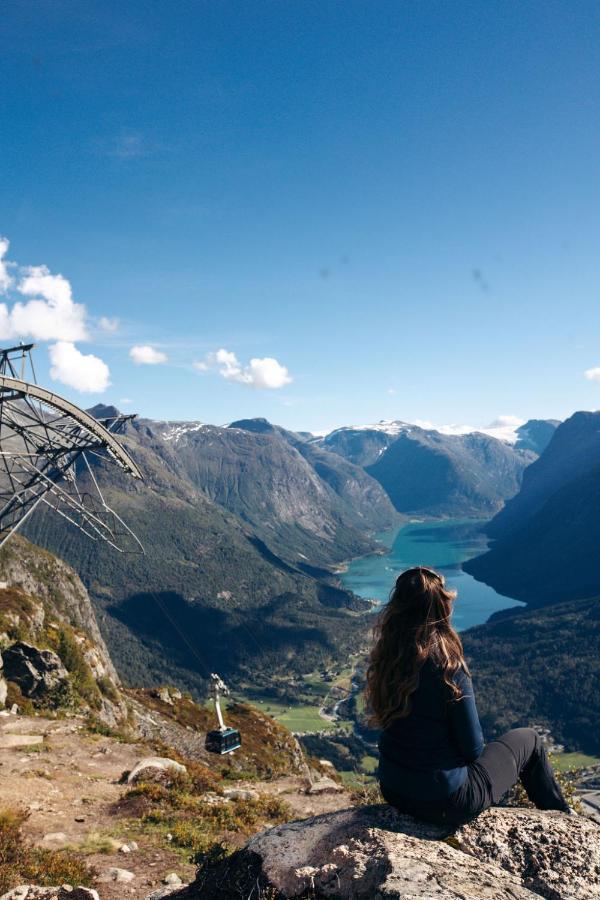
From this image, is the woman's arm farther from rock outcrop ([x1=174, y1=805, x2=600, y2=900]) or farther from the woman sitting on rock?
rock outcrop ([x1=174, y1=805, x2=600, y2=900])

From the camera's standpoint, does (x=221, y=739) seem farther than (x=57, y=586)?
No

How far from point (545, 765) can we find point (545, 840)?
98 centimetres

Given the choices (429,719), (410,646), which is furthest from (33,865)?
(410,646)

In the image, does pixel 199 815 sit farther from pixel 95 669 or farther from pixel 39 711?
pixel 95 669

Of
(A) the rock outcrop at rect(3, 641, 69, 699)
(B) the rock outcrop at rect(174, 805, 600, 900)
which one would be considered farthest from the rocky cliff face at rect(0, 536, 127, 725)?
(B) the rock outcrop at rect(174, 805, 600, 900)

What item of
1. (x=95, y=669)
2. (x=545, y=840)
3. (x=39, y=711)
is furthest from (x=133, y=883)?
(x=95, y=669)

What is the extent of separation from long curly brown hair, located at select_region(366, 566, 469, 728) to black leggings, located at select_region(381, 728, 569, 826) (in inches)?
40.6

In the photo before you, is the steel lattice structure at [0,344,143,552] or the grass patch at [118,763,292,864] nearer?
the grass patch at [118,763,292,864]

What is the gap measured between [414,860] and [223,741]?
98.6ft

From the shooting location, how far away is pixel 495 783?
6246 millimetres

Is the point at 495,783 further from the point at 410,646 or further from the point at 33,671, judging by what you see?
the point at 33,671

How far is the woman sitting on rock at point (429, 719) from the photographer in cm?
599

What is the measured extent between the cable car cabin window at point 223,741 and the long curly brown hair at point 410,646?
29486 mm

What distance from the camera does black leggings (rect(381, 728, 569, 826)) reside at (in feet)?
19.9
